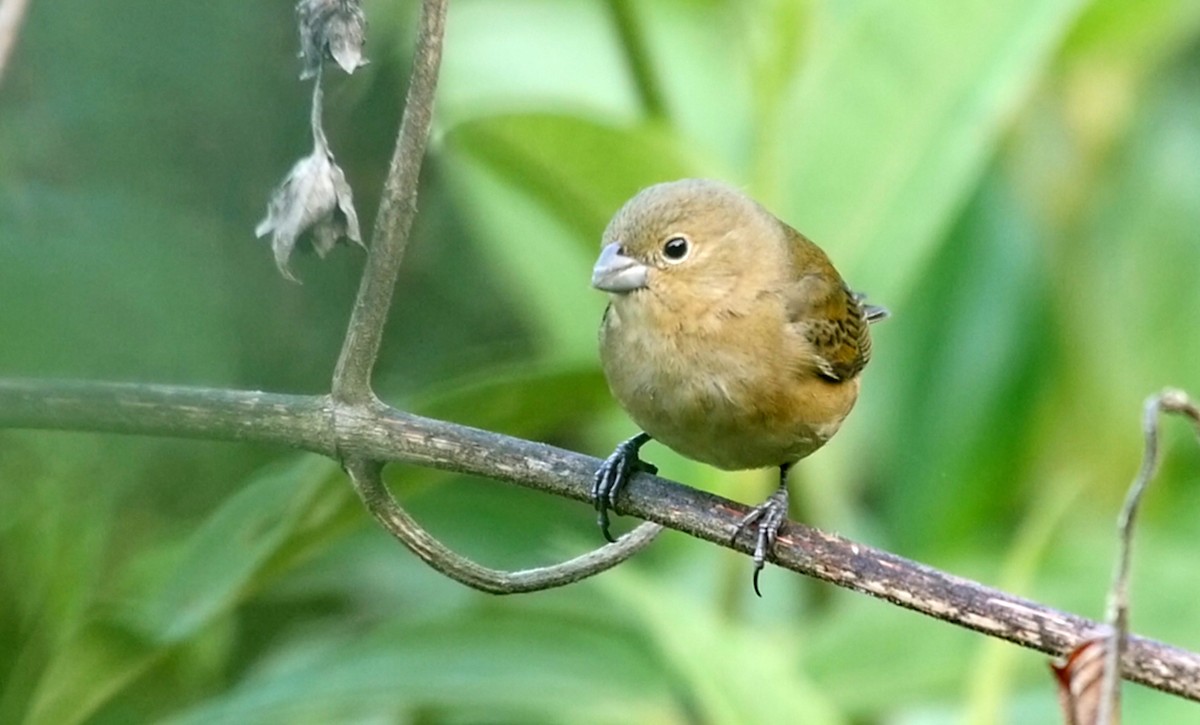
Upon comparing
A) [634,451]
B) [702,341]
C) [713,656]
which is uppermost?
[702,341]

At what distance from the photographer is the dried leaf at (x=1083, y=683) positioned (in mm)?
1128

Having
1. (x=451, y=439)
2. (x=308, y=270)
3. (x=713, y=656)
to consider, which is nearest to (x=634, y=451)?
(x=713, y=656)

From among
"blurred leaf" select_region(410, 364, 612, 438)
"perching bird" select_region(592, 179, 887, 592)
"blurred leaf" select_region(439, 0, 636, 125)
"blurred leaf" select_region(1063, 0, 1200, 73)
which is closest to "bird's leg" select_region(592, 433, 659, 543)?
"perching bird" select_region(592, 179, 887, 592)

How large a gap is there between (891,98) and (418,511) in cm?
114

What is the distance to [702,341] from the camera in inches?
87.5

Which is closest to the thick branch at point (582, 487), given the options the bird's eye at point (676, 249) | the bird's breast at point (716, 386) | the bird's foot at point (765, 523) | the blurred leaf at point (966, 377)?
the bird's foot at point (765, 523)

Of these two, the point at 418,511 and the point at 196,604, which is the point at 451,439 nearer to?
the point at 196,604

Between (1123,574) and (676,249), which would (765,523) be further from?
(1123,574)

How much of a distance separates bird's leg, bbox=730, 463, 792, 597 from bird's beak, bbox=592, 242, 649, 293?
0.38 m

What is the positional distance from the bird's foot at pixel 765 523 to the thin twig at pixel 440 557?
20 cm

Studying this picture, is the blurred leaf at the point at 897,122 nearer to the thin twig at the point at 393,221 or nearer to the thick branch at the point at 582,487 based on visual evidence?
the thick branch at the point at 582,487

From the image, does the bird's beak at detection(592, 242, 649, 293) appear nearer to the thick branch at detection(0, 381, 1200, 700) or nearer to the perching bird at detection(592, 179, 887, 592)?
the perching bird at detection(592, 179, 887, 592)

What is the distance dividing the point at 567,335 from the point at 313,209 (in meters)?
1.82

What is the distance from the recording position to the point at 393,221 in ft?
4.05
